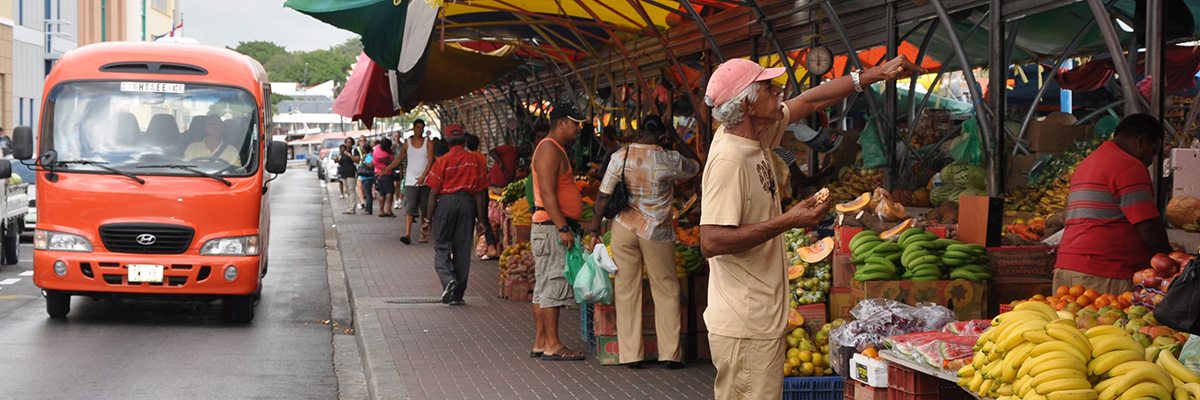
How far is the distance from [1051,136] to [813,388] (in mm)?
4547

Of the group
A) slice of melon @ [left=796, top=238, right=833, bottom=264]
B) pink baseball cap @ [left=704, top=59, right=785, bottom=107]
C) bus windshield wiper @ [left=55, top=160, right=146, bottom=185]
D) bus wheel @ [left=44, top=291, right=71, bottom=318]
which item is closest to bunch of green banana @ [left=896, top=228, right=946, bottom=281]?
slice of melon @ [left=796, top=238, right=833, bottom=264]

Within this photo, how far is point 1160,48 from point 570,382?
13.9 ft

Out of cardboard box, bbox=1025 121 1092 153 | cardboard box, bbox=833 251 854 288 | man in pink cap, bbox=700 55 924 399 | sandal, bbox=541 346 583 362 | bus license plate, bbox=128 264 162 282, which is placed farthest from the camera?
bus license plate, bbox=128 264 162 282

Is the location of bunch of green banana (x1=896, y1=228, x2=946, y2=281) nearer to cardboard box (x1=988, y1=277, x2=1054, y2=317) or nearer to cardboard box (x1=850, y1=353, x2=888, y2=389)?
cardboard box (x1=988, y1=277, x2=1054, y2=317)

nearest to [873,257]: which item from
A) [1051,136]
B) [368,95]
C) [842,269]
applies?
[842,269]

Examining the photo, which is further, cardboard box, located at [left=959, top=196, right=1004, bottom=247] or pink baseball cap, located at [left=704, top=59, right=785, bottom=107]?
cardboard box, located at [left=959, top=196, right=1004, bottom=247]

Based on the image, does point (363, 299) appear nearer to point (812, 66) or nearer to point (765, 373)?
point (812, 66)

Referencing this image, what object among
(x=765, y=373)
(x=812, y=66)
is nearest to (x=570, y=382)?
(x=765, y=373)

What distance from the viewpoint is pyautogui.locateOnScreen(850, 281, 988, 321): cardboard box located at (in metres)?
6.12

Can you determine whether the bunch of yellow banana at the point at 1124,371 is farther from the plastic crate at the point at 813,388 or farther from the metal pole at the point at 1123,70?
the metal pole at the point at 1123,70

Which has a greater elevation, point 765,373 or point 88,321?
point 765,373

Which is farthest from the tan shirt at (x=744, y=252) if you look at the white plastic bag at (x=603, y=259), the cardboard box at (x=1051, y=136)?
the cardboard box at (x=1051, y=136)

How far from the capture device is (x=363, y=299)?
11789 millimetres

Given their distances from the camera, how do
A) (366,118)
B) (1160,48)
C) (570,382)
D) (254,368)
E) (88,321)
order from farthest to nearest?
1. (366,118)
2. (88,321)
3. (254,368)
4. (570,382)
5. (1160,48)
